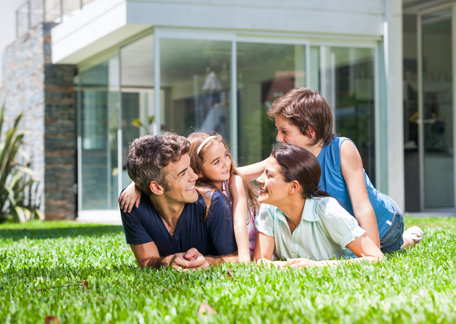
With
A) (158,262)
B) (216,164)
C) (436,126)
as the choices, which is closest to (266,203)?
(216,164)

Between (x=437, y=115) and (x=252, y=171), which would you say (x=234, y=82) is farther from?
(x=252, y=171)

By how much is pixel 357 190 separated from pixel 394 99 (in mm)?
6186

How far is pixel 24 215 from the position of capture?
10.2 meters

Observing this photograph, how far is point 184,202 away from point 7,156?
28.1ft

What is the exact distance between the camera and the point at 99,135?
34.1 feet

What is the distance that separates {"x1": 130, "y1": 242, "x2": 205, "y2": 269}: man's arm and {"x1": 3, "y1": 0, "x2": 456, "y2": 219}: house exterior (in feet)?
16.3

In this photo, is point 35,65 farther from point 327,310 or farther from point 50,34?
point 327,310

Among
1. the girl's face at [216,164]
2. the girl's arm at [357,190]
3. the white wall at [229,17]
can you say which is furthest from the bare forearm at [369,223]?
the white wall at [229,17]

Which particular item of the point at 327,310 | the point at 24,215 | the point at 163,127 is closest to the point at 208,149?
the point at 327,310

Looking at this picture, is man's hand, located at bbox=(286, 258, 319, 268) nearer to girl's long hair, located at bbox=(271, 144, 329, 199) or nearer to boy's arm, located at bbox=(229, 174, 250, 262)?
boy's arm, located at bbox=(229, 174, 250, 262)

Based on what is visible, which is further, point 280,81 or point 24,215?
point 24,215

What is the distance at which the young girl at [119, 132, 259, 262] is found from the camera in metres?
3.21

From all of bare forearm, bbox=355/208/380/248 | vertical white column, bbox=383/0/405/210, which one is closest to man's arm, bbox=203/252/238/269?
bare forearm, bbox=355/208/380/248

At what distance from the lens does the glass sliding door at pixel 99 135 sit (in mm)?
9781
